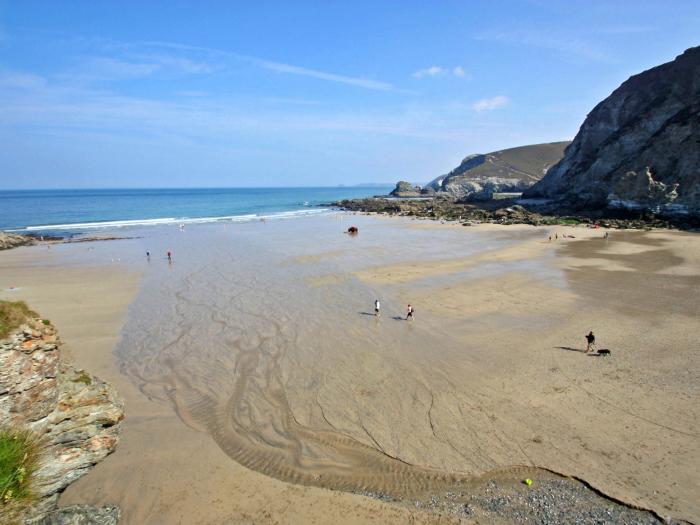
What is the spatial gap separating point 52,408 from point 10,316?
6.28ft

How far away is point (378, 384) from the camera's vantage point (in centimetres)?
1388

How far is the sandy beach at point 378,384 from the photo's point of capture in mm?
9273

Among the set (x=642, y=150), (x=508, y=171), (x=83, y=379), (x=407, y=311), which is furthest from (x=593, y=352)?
(x=508, y=171)

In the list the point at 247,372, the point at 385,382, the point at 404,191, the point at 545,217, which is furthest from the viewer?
the point at 404,191

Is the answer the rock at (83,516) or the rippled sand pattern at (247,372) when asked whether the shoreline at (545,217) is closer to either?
the rippled sand pattern at (247,372)

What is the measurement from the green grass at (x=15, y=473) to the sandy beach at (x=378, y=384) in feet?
11.5

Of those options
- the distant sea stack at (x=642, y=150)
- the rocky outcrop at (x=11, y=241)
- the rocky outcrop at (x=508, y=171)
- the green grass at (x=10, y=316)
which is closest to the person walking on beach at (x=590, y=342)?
the green grass at (x=10, y=316)

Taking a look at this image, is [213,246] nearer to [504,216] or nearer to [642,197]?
[504,216]

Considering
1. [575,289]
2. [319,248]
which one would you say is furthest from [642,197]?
[319,248]

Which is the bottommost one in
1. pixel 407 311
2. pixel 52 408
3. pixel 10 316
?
pixel 407 311

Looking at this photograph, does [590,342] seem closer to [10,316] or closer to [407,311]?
[407,311]

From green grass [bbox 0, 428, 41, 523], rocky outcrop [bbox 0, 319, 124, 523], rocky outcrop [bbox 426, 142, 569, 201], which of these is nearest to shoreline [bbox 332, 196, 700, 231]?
rocky outcrop [bbox 426, 142, 569, 201]

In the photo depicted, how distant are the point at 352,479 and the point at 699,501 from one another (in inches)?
286

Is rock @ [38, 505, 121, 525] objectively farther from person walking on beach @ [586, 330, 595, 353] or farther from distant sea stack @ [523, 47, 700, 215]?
distant sea stack @ [523, 47, 700, 215]
